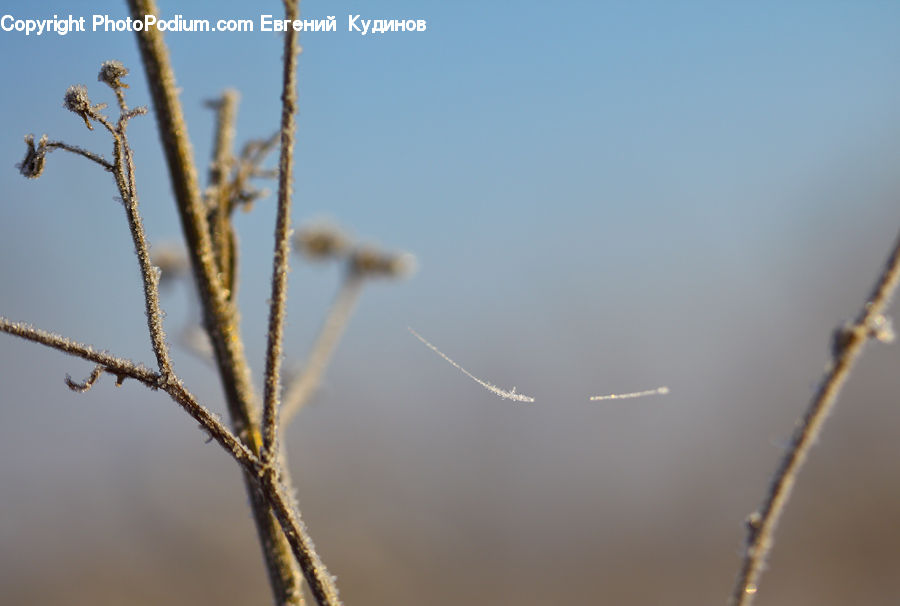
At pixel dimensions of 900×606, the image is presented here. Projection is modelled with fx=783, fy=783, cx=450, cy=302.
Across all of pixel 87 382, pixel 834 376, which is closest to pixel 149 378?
pixel 87 382

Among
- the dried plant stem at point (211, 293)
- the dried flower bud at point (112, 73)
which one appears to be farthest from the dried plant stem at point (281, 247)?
the dried flower bud at point (112, 73)

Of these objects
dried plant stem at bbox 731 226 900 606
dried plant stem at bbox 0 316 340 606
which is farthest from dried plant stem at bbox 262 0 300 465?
dried plant stem at bbox 731 226 900 606

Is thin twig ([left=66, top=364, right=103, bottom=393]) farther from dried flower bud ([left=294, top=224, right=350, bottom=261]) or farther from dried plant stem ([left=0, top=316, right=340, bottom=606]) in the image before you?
dried flower bud ([left=294, top=224, right=350, bottom=261])

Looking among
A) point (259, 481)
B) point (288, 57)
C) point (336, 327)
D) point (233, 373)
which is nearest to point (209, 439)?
point (259, 481)

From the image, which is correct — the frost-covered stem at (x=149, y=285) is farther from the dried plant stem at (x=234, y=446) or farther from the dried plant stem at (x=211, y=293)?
the dried plant stem at (x=211, y=293)

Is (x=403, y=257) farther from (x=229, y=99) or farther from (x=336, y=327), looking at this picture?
(x=229, y=99)

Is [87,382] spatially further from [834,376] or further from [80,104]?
[834,376]
